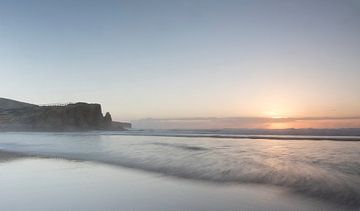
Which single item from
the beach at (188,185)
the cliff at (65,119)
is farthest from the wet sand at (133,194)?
the cliff at (65,119)

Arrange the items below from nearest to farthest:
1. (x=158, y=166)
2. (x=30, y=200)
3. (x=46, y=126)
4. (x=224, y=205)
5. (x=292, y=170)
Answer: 1. (x=224, y=205)
2. (x=30, y=200)
3. (x=292, y=170)
4. (x=158, y=166)
5. (x=46, y=126)

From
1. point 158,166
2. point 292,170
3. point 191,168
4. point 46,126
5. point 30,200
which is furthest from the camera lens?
point 46,126

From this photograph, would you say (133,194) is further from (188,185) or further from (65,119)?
(65,119)

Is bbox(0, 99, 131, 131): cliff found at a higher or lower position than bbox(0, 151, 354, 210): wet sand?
higher

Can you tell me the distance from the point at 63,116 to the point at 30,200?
90.1m

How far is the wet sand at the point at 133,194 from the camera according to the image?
24.0ft

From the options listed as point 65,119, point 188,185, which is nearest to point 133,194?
point 188,185

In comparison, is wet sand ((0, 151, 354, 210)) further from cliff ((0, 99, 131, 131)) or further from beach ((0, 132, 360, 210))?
cliff ((0, 99, 131, 131))

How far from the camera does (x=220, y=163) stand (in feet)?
45.2

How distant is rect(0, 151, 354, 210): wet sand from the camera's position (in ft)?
24.0

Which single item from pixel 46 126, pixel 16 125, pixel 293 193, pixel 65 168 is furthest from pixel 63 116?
pixel 293 193

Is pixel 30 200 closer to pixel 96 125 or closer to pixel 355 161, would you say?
pixel 355 161

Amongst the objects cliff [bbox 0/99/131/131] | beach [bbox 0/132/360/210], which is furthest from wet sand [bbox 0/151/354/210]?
cliff [bbox 0/99/131/131]

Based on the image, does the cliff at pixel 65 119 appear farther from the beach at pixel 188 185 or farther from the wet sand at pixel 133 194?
the wet sand at pixel 133 194
